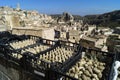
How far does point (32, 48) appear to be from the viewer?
8.25m

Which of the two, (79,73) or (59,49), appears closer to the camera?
(79,73)

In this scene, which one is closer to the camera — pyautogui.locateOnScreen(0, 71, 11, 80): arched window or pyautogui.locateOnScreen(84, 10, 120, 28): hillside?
pyautogui.locateOnScreen(0, 71, 11, 80): arched window

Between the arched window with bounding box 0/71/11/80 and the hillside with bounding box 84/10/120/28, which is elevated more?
the arched window with bounding box 0/71/11/80

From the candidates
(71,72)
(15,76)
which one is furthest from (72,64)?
(15,76)

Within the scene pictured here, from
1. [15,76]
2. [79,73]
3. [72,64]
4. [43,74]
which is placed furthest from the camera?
[15,76]

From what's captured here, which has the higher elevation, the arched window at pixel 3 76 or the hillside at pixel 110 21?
the arched window at pixel 3 76

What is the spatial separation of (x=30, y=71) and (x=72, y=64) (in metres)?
1.62

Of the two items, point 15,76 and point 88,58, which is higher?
point 88,58

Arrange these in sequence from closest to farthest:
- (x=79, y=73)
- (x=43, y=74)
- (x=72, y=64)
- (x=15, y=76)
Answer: (x=43, y=74)
(x=79, y=73)
(x=72, y=64)
(x=15, y=76)

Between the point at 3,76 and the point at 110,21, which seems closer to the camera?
the point at 3,76

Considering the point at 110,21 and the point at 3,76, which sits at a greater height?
the point at 3,76

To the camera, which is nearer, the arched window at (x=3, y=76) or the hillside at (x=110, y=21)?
the arched window at (x=3, y=76)

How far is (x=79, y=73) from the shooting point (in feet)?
19.1

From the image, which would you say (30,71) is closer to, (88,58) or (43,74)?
(43,74)
